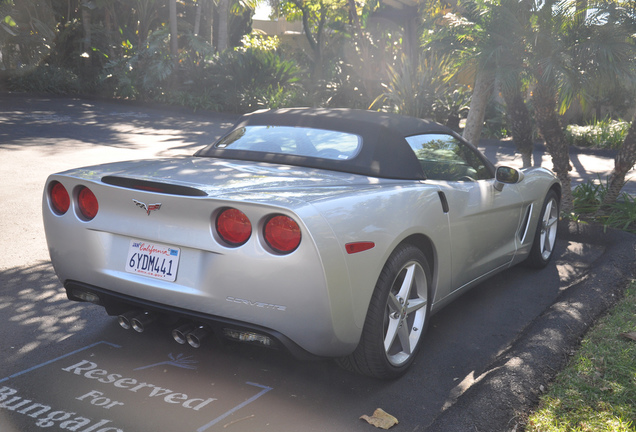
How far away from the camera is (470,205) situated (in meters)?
4.20

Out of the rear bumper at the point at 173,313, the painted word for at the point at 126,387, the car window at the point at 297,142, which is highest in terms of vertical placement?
the car window at the point at 297,142

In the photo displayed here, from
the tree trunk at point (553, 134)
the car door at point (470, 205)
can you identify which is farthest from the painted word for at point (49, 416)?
the tree trunk at point (553, 134)

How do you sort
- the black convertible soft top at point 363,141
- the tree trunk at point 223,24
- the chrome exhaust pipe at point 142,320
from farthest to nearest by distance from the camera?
the tree trunk at point 223,24
the black convertible soft top at point 363,141
the chrome exhaust pipe at point 142,320

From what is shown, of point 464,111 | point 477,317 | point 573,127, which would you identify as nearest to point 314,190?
point 477,317

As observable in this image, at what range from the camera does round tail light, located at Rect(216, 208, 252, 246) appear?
2947mm

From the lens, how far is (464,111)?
19656 mm

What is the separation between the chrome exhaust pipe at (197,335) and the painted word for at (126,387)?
29 centimetres

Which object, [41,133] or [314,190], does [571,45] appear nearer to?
[314,190]

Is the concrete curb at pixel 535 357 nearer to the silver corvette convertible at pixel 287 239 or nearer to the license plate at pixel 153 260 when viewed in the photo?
the silver corvette convertible at pixel 287 239

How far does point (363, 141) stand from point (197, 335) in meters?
1.65

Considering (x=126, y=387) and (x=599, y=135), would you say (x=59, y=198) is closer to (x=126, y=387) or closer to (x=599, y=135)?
(x=126, y=387)

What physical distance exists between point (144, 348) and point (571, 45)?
597 cm

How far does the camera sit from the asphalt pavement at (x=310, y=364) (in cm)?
304

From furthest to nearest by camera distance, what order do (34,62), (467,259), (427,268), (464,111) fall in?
(34,62)
(464,111)
(467,259)
(427,268)
